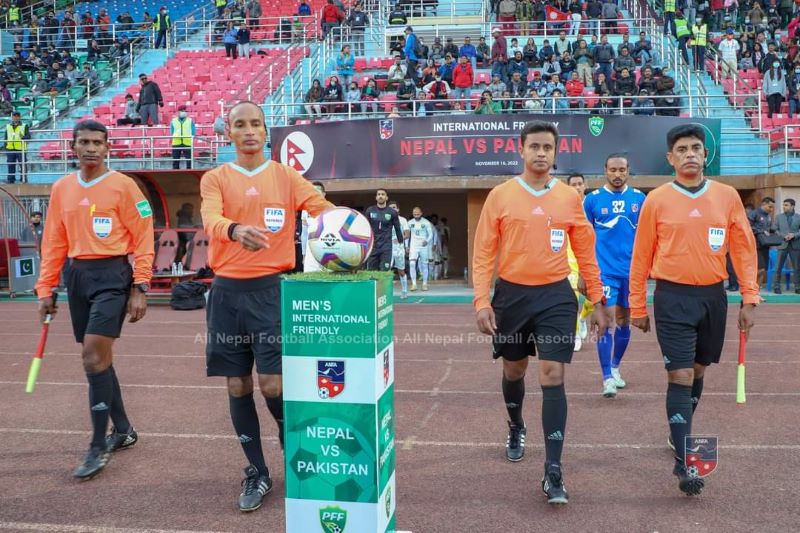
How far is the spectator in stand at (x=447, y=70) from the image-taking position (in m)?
20.7

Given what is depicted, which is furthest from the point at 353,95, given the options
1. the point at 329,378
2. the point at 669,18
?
the point at 329,378

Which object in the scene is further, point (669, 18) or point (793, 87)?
point (669, 18)

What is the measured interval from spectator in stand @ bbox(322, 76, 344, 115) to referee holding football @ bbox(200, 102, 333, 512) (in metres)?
15.5

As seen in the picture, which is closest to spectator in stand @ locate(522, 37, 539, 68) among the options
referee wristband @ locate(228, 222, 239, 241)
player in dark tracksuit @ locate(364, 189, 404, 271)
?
player in dark tracksuit @ locate(364, 189, 404, 271)

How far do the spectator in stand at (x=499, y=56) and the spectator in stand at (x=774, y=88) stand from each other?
6582mm

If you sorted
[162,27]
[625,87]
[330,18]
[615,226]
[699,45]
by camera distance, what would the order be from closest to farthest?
[615,226] < [625,87] < [699,45] < [330,18] < [162,27]

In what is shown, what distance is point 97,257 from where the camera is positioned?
4996 millimetres

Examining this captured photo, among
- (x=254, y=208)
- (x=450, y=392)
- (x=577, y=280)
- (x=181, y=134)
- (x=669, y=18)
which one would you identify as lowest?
(x=450, y=392)

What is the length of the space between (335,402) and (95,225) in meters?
2.41

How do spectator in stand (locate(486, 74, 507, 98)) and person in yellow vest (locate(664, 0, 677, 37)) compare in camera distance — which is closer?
spectator in stand (locate(486, 74, 507, 98))

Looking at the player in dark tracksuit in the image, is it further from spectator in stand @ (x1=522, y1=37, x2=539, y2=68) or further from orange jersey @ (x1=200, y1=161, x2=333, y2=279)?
spectator in stand @ (x1=522, y1=37, x2=539, y2=68)

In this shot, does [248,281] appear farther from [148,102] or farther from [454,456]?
[148,102]

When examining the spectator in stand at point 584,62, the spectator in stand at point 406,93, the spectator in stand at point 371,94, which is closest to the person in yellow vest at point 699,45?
the spectator in stand at point 584,62

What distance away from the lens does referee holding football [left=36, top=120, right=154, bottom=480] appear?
4.97m
